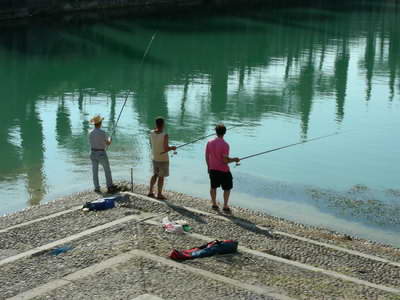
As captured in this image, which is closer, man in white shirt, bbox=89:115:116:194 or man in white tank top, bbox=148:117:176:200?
man in white tank top, bbox=148:117:176:200

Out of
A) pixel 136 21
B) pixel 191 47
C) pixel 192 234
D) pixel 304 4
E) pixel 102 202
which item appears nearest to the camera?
pixel 192 234

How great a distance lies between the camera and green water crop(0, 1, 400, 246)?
54.7 ft

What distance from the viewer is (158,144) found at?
43.0 feet

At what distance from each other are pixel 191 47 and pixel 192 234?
88.6ft

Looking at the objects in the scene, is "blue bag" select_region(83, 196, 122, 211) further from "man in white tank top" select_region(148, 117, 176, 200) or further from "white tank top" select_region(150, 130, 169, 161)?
"white tank top" select_region(150, 130, 169, 161)

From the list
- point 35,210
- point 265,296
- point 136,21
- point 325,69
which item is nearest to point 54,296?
point 265,296

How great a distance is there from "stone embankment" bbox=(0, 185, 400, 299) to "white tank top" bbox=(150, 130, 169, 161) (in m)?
0.69

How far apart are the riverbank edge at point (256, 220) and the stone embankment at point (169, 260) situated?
54 mm

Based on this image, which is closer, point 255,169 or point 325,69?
point 255,169

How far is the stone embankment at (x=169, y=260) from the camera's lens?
938 cm

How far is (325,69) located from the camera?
3400 cm

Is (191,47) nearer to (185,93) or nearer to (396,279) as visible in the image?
(185,93)

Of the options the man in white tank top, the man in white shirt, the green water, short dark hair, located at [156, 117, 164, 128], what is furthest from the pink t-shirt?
the green water

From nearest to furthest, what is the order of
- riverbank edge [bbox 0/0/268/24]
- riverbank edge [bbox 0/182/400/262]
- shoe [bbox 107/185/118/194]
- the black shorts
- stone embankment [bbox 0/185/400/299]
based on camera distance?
stone embankment [bbox 0/185/400/299] < riverbank edge [bbox 0/182/400/262] < the black shorts < shoe [bbox 107/185/118/194] < riverbank edge [bbox 0/0/268/24]
